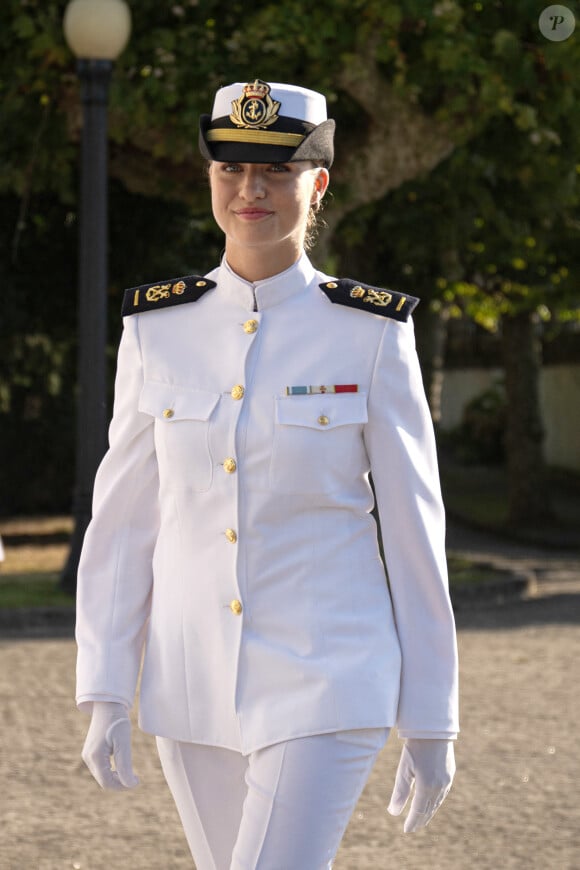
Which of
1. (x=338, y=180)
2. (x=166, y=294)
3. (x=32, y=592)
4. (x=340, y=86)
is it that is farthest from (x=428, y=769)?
(x=338, y=180)

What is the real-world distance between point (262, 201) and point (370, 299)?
0.94ft

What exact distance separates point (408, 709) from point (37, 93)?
1203 cm

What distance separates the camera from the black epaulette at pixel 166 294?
3.41m

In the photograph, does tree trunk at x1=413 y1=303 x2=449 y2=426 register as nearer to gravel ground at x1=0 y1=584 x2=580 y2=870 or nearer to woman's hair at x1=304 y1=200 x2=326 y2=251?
gravel ground at x1=0 y1=584 x2=580 y2=870

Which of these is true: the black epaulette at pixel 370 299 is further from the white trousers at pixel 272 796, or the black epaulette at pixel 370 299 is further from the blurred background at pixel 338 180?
the blurred background at pixel 338 180

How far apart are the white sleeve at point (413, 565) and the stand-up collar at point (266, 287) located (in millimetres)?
285

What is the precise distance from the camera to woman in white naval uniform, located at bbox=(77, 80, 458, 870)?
3.13 m

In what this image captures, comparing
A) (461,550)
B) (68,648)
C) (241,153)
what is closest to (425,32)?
(68,648)

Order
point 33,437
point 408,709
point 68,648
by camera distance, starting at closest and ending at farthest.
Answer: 1. point 408,709
2. point 68,648
3. point 33,437

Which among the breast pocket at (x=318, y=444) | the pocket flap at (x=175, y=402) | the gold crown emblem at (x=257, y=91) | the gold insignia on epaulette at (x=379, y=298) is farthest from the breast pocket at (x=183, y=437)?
the gold crown emblem at (x=257, y=91)

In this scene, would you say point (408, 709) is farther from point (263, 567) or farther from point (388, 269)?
point (388, 269)

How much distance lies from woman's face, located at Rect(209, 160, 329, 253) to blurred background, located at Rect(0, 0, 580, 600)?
9697 millimetres

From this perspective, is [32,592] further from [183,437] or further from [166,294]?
[183,437]

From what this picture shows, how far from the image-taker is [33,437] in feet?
74.2
